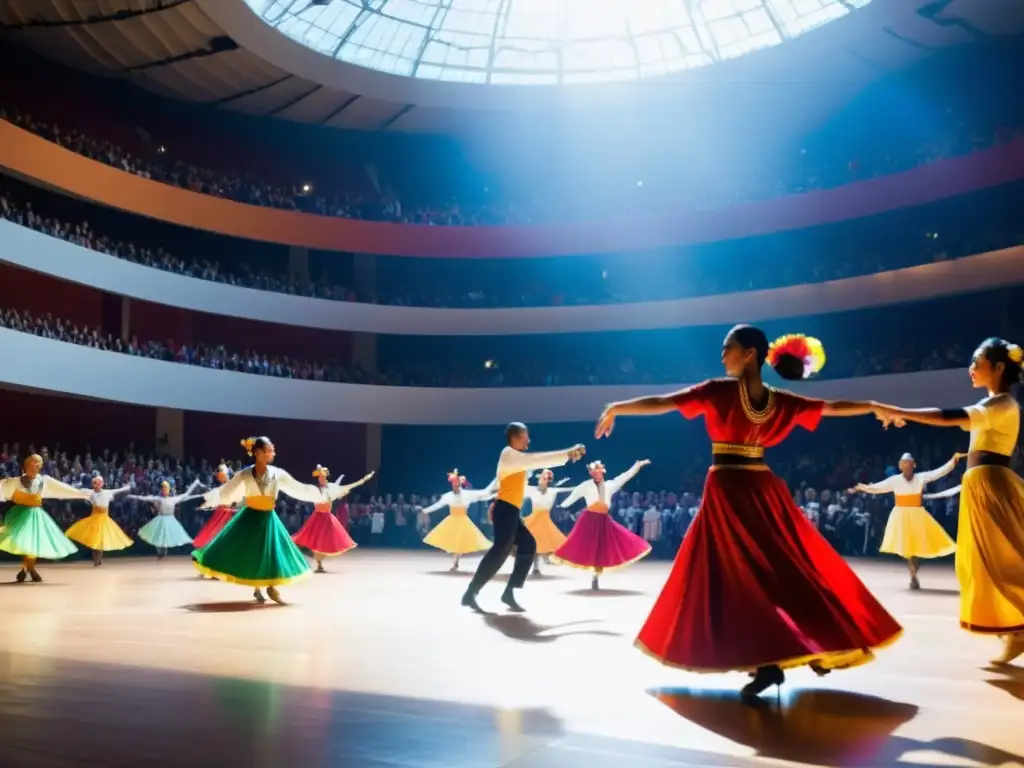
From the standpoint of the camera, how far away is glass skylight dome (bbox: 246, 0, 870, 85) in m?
25.0

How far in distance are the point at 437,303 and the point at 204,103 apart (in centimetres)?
900

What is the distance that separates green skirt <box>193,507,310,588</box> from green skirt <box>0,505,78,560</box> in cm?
395

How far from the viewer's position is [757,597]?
461cm

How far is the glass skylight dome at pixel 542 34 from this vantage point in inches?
984

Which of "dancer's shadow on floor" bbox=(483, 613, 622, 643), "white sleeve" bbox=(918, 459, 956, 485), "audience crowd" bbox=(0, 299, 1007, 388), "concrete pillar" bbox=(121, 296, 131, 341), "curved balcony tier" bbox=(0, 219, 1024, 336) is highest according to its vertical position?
"curved balcony tier" bbox=(0, 219, 1024, 336)

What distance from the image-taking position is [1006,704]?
4.40 metres

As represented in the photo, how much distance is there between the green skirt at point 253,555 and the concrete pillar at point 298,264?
20.6m

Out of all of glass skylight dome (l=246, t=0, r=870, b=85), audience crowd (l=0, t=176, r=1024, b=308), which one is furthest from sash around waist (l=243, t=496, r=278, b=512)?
glass skylight dome (l=246, t=0, r=870, b=85)

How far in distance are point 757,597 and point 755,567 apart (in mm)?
167

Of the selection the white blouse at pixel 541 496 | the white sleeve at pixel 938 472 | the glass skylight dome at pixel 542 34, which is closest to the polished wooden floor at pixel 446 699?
the white sleeve at pixel 938 472

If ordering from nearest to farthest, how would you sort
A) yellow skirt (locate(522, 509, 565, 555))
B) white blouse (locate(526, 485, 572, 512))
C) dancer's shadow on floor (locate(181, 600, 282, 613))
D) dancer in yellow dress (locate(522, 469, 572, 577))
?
dancer's shadow on floor (locate(181, 600, 282, 613))
white blouse (locate(526, 485, 572, 512))
dancer in yellow dress (locate(522, 469, 572, 577))
yellow skirt (locate(522, 509, 565, 555))

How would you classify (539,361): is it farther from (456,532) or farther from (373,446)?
(456,532)

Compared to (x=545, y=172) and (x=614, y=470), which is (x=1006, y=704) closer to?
(x=614, y=470)

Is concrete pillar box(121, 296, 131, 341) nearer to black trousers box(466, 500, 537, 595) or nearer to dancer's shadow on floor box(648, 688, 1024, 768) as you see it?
black trousers box(466, 500, 537, 595)
